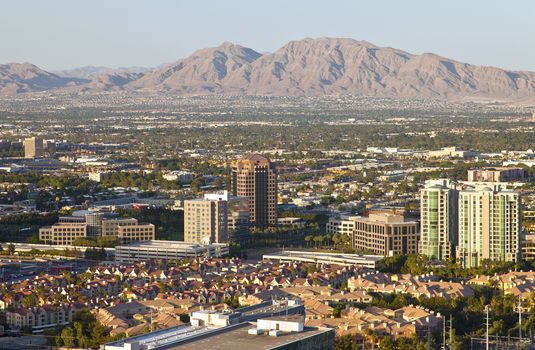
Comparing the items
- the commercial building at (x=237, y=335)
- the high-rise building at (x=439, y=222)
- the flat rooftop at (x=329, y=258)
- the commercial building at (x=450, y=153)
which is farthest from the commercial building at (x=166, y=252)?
the commercial building at (x=450, y=153)

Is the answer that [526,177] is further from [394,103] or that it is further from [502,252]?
[394,103]

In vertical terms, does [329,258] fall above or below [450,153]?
above

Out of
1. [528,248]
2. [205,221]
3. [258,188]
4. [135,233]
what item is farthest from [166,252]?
[528,248]

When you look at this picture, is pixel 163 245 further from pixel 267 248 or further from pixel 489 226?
pixel 489 226

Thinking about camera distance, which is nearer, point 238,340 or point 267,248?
point 238,340

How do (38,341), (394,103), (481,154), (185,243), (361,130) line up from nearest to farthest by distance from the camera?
(38,341), (185,243), (481,154), (361,130), (394,103)

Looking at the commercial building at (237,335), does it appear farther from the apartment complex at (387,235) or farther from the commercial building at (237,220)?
the commercial building at (237,220)

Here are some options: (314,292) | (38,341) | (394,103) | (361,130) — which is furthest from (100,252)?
(394,103)
